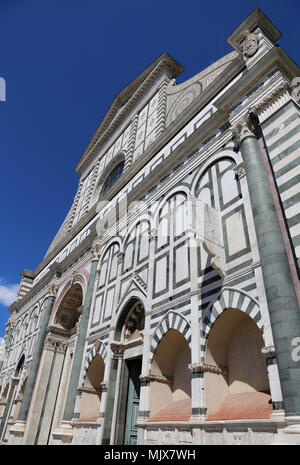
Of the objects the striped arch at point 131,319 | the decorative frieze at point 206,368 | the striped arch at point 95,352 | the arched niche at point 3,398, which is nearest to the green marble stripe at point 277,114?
the decorative frieze at point 206,368

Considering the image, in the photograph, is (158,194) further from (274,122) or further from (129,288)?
(274,122)

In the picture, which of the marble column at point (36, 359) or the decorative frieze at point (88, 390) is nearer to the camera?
the decorative frieze at point (88, 390)

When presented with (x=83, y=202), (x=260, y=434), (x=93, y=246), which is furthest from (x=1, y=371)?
(x=260, y=434)

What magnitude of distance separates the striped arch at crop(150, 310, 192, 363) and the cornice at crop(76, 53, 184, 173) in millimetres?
14300

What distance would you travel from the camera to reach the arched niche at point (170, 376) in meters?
7.64

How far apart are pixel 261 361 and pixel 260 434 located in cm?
143

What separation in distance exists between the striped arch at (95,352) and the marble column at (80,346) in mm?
543

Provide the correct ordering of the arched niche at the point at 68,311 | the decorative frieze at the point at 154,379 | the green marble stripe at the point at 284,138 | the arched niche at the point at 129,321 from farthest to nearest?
the arched niche at the point at 68,311, the arched niche at the point at 129,321, the decorative frieze at the point at 154,379, the green marble stripe at the point at 284,138

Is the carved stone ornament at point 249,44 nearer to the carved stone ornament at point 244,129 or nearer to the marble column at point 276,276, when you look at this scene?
the carved stone ornament at point 244,129

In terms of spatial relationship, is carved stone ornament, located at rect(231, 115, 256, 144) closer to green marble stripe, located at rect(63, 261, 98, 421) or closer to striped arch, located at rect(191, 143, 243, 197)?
striped arch, located at rect(191, 143, 243, 197)

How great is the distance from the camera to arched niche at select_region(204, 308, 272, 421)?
5922mm

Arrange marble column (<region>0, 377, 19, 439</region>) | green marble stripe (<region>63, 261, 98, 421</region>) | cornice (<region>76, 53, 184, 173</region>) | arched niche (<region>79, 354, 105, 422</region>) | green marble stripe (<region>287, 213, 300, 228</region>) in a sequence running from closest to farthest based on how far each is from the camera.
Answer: green marble stripe (<region>287, 213, 300, 228</region>)
arched niche (<region>79, 354, 105, 422</region>)
green marble stripe (<region>63, 261, 98, 421</region>)
cornice (<region>76, 53, 184, 173</region>)
marble column (<region>0, 377, 19, 439</region>)

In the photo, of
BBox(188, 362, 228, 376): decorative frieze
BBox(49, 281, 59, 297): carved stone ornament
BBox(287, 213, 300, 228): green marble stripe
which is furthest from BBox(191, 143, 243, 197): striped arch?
BBox(49, 281, 59, 297): carved stone ornament

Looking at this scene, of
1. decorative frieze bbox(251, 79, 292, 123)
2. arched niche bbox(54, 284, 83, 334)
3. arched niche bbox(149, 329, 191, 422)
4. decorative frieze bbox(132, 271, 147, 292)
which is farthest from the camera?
arched niche bbox(54, 284, 83, 334)
